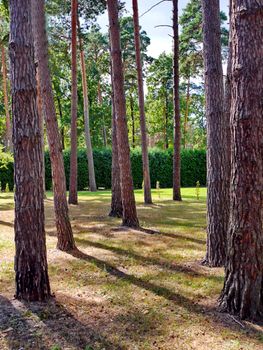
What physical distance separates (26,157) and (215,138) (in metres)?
2.62

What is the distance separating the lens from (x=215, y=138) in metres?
5.14

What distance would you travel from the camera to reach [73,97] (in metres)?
13.0

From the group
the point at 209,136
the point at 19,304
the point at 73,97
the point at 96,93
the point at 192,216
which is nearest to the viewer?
the point at 19,304

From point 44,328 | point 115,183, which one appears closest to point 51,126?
point 44,328

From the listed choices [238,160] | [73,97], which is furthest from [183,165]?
[238,160]

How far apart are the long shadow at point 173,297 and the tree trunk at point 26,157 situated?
1.28 meters

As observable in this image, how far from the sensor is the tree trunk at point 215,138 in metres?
5.11

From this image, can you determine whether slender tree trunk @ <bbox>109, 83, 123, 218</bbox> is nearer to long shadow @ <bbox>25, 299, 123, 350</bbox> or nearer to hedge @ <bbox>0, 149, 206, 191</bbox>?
long shadow @ <bbox>25, 299, 123, 350</bbox>

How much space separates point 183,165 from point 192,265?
1972 cm

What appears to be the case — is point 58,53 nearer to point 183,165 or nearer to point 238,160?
point 183,165

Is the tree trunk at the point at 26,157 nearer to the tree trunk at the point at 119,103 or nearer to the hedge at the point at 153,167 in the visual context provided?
the tree trunk at the point at 119,103

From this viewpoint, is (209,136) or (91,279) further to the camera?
(209,136)

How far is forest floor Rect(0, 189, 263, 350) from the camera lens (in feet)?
10.4

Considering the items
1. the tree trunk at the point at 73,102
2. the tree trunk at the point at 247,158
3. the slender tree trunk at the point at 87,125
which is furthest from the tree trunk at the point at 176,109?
the tree trunk at the point at 247,158
